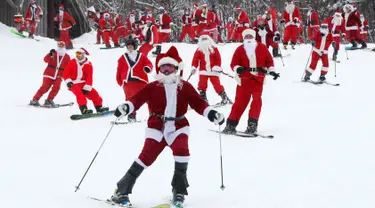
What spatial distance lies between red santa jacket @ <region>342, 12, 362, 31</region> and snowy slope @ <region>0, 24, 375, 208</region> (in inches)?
273

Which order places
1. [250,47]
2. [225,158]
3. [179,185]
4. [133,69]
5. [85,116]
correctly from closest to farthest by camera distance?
[179,185]
[225,158]
[250,47]
[133,69]
[85,116]

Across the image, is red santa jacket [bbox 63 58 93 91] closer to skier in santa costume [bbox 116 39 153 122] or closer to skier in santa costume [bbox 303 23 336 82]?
skier in santa costume [bbox 116 39 153 122]

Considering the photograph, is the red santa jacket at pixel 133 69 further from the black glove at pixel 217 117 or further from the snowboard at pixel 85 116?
the black glove at pixel 217 117

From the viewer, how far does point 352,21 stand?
17.9 m

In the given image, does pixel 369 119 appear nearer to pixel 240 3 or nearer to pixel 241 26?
pixel 241 26

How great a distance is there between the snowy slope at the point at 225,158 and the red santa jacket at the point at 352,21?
693 centimetres

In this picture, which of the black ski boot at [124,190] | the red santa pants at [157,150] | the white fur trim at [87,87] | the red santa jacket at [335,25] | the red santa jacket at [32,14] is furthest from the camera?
the red santa jacket at [32,14]

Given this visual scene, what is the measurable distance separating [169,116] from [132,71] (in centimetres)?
433

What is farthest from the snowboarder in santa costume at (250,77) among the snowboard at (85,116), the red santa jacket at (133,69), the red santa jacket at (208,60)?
the snowboard at (85,116)

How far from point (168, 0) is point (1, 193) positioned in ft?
114

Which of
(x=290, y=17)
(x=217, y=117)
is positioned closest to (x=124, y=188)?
(x=217, y=117)

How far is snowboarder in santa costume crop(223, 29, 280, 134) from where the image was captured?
759 centimetres

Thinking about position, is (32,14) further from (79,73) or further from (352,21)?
(352,21)

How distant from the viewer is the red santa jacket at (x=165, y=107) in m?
4.57
